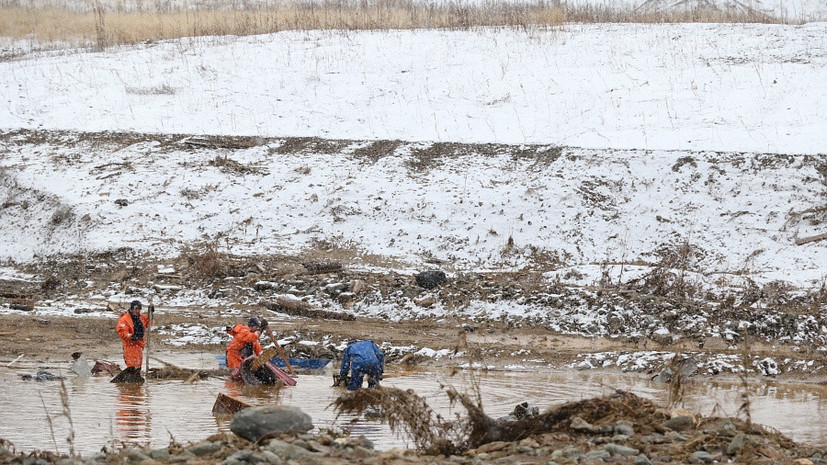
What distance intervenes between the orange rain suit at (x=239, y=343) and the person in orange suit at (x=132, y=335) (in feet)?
3.91

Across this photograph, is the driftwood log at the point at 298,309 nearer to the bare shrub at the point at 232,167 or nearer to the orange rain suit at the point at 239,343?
the orange rain suit at the point at 239,343

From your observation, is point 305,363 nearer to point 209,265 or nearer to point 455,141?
point 209,265

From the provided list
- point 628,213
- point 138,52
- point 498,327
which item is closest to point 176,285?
point 498,327

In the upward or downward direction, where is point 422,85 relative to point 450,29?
downward

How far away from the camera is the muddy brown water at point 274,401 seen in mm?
8336

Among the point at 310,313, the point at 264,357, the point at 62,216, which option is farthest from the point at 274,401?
the point at 62,216

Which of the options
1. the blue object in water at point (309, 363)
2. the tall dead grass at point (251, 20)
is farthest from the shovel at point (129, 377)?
the tall dead grass at point (251, 20)

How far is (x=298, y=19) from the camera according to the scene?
101 feet

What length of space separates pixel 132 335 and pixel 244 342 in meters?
1.52

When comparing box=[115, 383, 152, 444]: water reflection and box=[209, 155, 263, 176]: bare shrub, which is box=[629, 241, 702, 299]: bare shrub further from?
box=[209, 155, 263, 176]: bare shrub

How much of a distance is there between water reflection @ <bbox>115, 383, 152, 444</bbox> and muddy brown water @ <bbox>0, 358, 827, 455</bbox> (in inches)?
0.4

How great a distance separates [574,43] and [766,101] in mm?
6633

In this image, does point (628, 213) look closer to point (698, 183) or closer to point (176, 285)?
point (698, 183)

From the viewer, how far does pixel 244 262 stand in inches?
674
